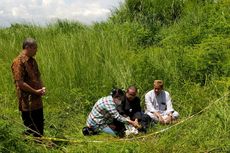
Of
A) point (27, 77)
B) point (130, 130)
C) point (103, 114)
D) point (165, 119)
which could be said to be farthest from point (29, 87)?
point (165, 119)

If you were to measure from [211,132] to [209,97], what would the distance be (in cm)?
208

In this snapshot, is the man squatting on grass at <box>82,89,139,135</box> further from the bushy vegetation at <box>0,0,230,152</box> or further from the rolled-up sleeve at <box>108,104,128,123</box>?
the bushy vegetation at <box>0,0,230,152</box>

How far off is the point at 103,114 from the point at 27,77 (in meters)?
1.80

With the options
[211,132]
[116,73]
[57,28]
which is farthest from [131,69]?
[57,28]

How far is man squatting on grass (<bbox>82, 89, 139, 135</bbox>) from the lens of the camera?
7.57m

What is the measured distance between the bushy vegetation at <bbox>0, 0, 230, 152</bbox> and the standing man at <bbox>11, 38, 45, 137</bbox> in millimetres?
478

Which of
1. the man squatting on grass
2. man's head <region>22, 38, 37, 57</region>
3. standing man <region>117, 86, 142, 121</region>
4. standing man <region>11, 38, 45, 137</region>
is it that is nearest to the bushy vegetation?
the man squatting on grass

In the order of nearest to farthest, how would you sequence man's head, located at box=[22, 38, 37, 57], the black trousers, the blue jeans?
man's head, located at box=[22, 38, 37, 57] → the black trousers → the blue jeans

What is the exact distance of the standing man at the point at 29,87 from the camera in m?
6.18

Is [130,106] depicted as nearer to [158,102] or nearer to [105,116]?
[158,102]

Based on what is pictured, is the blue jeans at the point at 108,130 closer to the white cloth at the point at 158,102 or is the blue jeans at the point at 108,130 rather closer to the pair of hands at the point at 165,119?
the pair of hands at the point at 165,119

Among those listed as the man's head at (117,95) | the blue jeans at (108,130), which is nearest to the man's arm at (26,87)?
the man's head at (117,95)

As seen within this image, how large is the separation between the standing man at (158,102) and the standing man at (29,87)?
8.86 ft

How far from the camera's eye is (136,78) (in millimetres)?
9648
